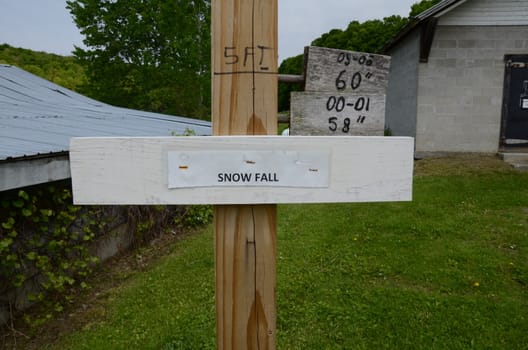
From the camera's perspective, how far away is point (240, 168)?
3.64 feet

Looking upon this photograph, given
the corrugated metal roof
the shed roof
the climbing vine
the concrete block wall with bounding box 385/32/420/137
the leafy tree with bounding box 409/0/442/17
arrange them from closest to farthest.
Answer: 1. the corrugated metal roof
2. the climbing vine
3. the shed roof
4. the concrete block wall with bounding box 385/32/420/137
5. the leafy tree with bounding box 409/0/442/17

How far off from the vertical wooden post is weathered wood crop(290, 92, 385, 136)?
167 millimetres

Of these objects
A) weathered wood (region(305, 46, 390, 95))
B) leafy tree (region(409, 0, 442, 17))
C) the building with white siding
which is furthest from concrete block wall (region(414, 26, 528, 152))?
leafy tree (region(409, 0, 442, 17))

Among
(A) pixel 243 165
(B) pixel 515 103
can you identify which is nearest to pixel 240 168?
(A) pixel 243 165

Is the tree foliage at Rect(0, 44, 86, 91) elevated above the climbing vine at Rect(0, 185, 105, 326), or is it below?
above

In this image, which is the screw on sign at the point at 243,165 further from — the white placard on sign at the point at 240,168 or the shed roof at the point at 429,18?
the shed roof at the point at 429,18

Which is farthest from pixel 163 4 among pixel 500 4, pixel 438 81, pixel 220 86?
pixel 220 86

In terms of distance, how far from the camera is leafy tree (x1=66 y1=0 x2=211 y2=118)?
13.4 metres

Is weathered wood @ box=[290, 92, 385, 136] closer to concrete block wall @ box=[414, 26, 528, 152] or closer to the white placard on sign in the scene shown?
the white placard on sign

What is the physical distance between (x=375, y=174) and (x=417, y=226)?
4749mm

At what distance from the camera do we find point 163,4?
13227 millimetres

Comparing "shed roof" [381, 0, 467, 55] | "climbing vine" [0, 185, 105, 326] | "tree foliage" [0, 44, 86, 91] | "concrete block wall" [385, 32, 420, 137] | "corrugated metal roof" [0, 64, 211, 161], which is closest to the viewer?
"corrugated metal roof" [0, 64, 211, 161]

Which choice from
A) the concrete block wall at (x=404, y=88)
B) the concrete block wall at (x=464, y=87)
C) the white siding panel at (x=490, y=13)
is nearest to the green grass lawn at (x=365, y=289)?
the concrete block wall at (x=464, y=87)

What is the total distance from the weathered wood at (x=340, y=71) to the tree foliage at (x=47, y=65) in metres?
18.4
